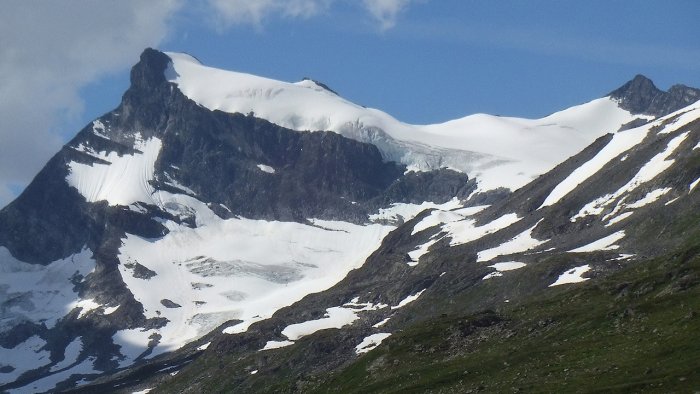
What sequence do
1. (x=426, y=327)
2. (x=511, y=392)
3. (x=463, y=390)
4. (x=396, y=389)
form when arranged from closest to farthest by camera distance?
1. (x=511, y=392)
2. (x=463, y=390)
3. (x=396, y=389)
4. (x=426, y=327)

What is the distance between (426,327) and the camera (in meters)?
Result: 159

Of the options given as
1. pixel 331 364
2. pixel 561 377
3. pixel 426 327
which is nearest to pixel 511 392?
pixel 561 377

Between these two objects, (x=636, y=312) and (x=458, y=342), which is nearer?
(x=636, y=312)

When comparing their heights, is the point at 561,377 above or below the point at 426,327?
below

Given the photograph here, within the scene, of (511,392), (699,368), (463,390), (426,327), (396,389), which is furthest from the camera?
(426,327)

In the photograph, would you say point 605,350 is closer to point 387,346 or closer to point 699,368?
point 699,368

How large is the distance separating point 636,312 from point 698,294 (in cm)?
549

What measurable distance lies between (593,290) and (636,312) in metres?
34.0

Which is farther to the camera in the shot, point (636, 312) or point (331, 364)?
point (331, 364)

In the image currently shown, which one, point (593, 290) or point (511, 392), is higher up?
point (593, 290)

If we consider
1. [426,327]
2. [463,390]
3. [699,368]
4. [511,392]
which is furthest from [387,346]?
[699,368]

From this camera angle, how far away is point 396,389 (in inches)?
4911

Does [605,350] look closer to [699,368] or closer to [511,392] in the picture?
[511,392]

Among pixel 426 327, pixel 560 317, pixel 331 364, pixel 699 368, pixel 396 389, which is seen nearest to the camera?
pixel 699 368
